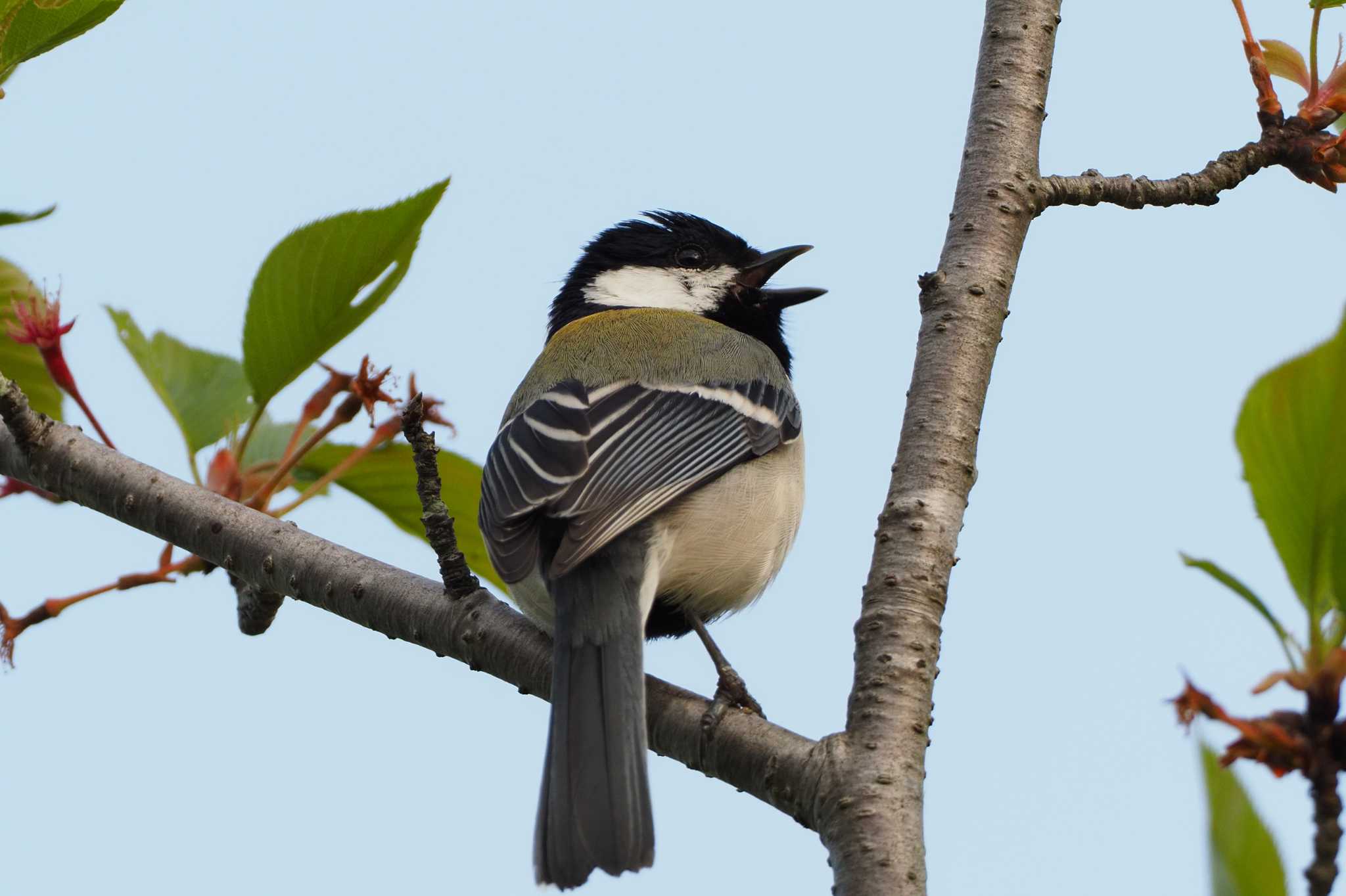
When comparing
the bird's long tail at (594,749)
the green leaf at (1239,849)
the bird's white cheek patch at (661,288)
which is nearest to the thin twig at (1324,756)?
the green leaf at (1239,849)

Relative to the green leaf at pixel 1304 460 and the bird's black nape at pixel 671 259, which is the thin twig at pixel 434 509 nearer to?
the green leaf at pixel 1304 460

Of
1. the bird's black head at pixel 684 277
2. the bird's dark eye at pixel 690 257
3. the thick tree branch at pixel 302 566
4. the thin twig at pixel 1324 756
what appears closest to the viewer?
the thin twig at pixel 1324 756

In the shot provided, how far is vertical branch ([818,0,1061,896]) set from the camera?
225 cm

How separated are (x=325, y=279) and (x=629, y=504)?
0.87 meters

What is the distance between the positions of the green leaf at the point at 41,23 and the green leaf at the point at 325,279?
24.1 inches

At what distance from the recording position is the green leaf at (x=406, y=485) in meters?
3.61

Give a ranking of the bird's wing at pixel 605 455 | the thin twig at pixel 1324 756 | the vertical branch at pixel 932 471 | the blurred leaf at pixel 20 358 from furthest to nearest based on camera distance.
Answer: the blurred leaf at pixel 20 358 < the bird's wing at pixel 605 455 < the vertical branch at pixel 932 471 < the thin twig at pixel 1324 756

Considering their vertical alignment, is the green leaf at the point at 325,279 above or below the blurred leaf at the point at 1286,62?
below

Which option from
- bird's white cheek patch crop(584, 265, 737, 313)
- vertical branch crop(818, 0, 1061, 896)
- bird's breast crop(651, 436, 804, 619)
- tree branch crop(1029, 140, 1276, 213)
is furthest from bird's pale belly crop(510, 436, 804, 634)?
bird's white cheek patch crop(584, 265, 737, 313)

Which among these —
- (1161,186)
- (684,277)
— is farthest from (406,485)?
(684,277)

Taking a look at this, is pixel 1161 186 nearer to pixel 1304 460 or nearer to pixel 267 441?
pixel 1304 460

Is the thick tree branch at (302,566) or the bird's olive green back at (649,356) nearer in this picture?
the thick tree branch at (302,566)

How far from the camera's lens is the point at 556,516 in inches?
134

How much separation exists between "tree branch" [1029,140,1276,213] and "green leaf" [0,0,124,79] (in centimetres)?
191
